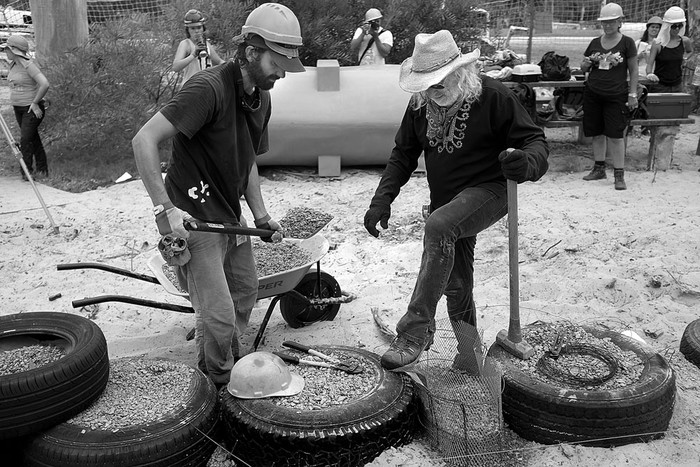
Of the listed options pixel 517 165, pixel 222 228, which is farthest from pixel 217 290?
pixel 517 165

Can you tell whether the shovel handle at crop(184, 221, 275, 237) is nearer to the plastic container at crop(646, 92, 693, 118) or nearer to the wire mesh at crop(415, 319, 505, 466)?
the wire mesh at crop(415, 319, 505, 466)

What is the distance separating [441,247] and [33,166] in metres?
6.61

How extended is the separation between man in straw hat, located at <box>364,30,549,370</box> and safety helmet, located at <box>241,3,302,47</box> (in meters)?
0.55

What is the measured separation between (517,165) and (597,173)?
4849mm

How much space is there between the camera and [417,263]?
5.32 meters

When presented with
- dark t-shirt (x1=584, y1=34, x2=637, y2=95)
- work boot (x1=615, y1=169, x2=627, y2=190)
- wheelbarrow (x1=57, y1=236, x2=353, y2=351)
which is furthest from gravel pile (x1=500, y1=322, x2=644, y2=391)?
dark t-shirt (x1=584, y1=34, x2=637, y2=95)

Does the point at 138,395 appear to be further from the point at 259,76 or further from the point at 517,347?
the point at 517,347

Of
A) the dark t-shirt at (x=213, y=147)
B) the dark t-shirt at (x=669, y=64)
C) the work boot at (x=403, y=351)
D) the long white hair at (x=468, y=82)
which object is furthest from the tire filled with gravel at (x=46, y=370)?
the dark t-shirt at (x=669, y=64)

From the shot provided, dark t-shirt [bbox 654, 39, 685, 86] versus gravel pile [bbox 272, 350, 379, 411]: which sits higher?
dark t-shirt [bbox 654, 39, 685, 86]

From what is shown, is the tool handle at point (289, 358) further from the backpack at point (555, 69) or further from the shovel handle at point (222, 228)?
the backpack at point (555, 69)

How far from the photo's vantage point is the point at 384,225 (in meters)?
3.49

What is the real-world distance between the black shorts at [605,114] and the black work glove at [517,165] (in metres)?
4.68

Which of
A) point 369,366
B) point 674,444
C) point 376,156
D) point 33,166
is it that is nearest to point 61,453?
point 369,366

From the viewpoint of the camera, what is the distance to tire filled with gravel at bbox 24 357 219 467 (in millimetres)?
2770
